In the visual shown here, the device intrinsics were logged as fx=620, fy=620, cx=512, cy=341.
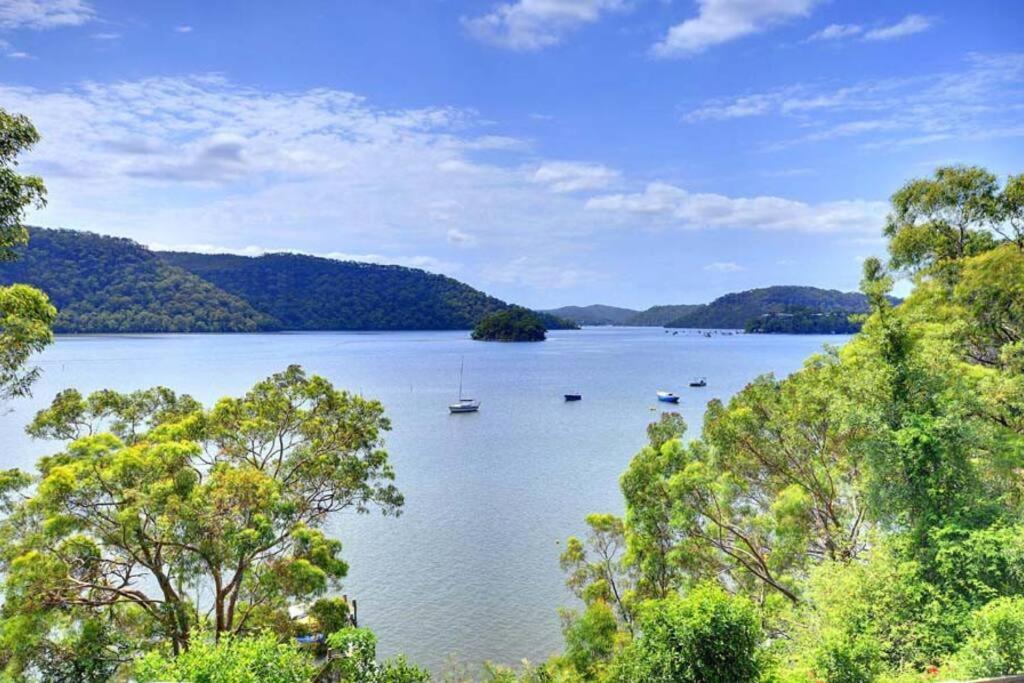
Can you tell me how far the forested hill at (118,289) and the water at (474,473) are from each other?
175ft

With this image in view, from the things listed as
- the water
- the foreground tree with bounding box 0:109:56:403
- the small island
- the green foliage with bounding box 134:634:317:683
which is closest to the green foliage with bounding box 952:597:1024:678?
the green foliage with bounding box 134:634:317:683

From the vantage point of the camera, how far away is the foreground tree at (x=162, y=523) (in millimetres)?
12273

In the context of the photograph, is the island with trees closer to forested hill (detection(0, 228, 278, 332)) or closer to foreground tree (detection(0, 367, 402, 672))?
foreground tree (detection(0, 367, 402, 672))

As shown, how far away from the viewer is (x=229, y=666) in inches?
315

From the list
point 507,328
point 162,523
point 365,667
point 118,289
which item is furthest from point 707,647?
point 118,289

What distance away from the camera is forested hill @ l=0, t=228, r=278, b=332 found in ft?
463

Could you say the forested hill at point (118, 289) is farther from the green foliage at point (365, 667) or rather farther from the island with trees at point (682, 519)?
the green foliage at point (365, 667)

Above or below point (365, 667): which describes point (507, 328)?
above

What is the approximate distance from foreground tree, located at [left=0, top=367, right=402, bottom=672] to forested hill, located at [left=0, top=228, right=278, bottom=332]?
139731mm

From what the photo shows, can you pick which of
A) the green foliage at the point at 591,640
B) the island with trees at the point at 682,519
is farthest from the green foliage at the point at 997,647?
the green foliage at the point at 591,640

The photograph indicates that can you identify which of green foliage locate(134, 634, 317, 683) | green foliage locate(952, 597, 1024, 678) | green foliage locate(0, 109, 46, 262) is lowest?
green foliage locate(134, 634, 317, 683)

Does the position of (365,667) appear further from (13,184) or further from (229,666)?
(13,184)

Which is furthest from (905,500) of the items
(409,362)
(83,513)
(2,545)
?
(409,362)

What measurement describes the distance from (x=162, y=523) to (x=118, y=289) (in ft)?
556
